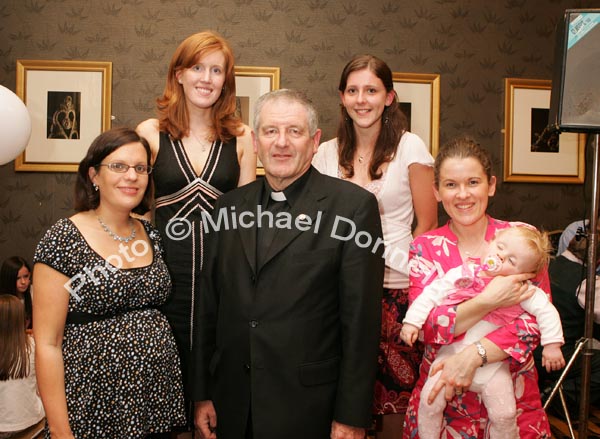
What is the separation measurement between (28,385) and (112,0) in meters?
2.77

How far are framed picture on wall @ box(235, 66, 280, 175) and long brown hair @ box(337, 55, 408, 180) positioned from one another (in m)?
1.79

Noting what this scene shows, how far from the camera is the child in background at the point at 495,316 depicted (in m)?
1.74

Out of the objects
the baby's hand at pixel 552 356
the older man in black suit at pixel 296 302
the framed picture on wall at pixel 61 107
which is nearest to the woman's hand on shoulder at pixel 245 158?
the older man in black suit at pixel 296 302

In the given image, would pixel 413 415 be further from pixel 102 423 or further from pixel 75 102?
pixel 75 102

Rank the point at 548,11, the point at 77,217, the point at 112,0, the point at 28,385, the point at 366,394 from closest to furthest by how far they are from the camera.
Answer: the point at 366,394, the point at 77,217, the point at 28,385, the point at 112,0, the point at 548,11

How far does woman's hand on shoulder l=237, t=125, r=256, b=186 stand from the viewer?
7.93 feet

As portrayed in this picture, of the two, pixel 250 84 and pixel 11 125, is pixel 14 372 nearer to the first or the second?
pixel 11 125

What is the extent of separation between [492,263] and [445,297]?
0.60ft

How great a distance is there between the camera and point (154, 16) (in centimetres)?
417

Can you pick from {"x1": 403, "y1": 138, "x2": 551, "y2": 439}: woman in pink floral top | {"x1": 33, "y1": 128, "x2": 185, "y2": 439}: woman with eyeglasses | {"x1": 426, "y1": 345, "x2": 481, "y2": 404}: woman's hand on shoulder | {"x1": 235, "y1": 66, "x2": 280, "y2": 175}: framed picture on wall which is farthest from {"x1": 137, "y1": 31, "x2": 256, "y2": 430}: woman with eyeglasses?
{"x1": 235, "y1": 66, "x2": 280, "y2": 175}: framed picture on wall

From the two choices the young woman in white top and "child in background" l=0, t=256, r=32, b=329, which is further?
"child in background" l=0, t=256, r=32, b=329

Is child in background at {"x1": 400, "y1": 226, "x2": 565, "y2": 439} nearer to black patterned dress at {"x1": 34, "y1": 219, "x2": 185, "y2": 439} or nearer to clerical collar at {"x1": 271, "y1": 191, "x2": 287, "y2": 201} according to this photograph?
clerical collar at {"x1": 271, "y1": 191, "x2": 287, "y2": 201}

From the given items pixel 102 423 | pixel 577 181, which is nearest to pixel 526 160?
pixel 577 181

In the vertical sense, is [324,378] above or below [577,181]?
below
